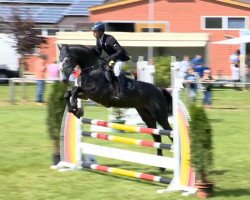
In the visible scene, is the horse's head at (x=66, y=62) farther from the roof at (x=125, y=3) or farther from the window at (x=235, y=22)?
the window at (x=235, y=22)

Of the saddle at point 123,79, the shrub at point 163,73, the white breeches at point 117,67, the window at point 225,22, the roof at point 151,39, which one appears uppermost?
the window at point 225,22

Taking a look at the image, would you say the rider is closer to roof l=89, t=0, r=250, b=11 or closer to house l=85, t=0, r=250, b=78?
house l=85, t=0, r=250, b=78

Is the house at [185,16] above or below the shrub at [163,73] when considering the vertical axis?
above

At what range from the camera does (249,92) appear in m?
25.0

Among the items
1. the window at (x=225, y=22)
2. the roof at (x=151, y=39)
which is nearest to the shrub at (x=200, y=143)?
the roof at (x=151, y=39)

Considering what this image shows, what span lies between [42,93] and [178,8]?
15.7m

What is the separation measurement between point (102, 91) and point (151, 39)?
1990 centimetres

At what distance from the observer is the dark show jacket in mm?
9531

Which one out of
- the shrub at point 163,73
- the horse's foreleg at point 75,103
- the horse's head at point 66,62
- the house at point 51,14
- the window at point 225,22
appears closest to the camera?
the horse's foreleg at point 75,103

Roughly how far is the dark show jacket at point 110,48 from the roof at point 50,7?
94.1ft

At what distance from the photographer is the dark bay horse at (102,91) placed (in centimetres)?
923

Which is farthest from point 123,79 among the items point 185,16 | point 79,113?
point 185,16

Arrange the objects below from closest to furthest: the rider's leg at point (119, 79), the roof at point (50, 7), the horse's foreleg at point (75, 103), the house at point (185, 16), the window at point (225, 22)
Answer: the horse's foreleg at point (75, 103) → the rider's leg at point (119, 79) → the house at point (185, 16) → the window at point (225, 22) → the roof at point (50, 7)

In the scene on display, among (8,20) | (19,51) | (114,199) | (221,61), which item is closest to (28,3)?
(8,20)
